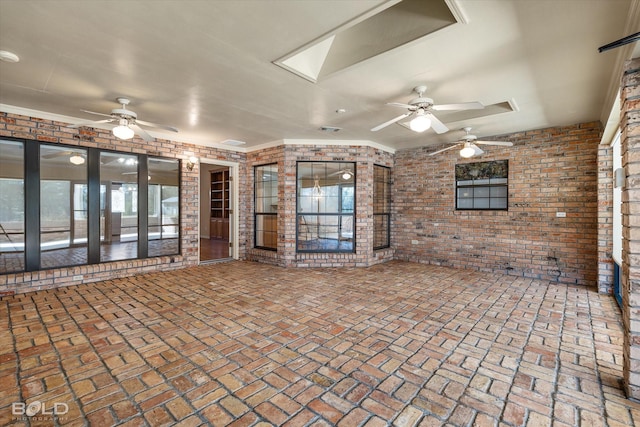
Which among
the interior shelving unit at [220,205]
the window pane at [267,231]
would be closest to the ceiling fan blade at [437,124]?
the window pane at [267,231]

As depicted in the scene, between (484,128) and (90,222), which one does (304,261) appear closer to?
(90,222)

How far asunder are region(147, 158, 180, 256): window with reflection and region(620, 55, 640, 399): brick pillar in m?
6.37

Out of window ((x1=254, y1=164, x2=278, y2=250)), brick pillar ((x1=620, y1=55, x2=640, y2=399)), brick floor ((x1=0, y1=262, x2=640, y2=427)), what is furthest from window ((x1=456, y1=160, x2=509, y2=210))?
window ((x1=254, y1=164, x2=278, y2=250))

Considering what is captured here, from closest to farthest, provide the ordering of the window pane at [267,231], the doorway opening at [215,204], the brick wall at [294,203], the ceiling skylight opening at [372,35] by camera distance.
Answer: the ceiling skylight opening at [372,35] → the brick wall at [294,203] → the window pane at [267,231] → the doorway opening at [215,204]

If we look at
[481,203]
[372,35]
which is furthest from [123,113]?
[481,203]

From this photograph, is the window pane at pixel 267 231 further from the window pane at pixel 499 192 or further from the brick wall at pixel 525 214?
the window pane at pixel 499 192

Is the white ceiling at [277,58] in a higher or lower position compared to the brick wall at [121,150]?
higher

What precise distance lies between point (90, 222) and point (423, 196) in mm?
6345

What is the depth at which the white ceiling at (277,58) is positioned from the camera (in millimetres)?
2125

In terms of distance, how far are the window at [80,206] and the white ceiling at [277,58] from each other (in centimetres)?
75

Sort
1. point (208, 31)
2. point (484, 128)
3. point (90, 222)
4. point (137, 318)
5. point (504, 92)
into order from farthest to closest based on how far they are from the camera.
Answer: point (484, 128)
point (90, 222)
point (504, 92)
point (137, 318)
point (208, 31)

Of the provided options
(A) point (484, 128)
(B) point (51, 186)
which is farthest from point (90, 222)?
(A) point (484, 128)

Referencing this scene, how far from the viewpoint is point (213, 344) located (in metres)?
2.64

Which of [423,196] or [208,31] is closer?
[208,31]
